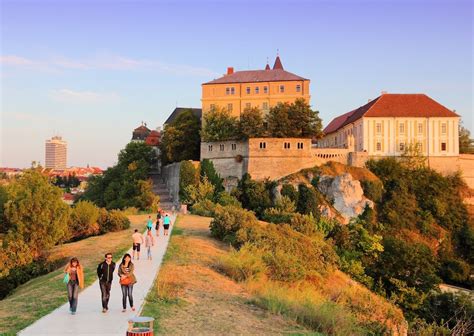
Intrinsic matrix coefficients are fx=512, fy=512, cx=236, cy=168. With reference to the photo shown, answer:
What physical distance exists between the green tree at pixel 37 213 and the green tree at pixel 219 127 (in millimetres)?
25243

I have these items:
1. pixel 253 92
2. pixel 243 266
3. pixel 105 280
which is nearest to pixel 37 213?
pixel 243 266

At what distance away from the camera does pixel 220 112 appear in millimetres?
50062

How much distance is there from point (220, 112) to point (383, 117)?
1636 centimetres

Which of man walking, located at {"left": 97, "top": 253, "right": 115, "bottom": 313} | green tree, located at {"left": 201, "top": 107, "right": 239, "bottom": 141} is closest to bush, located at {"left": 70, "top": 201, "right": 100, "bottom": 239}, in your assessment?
man walking, located at {"left": 97, "top": 253, "right": 115, "bottom": 313}

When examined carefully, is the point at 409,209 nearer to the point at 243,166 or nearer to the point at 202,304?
the point at 243,166

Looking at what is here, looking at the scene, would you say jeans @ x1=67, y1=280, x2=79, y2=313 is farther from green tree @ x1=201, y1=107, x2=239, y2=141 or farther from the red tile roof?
the red tile roof

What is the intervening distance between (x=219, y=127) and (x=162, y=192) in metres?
10.2

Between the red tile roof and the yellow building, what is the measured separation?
7287 millimetres

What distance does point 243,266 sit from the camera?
1519 cm

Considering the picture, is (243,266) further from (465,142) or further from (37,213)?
(465,142)

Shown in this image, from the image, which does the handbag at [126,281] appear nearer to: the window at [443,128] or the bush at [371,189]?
the bush at [371,189]

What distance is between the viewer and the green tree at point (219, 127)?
48.4 meters

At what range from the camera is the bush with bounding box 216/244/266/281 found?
15023 millimetres

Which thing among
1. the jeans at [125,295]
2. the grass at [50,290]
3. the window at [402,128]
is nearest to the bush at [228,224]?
the grass at [50,290]
